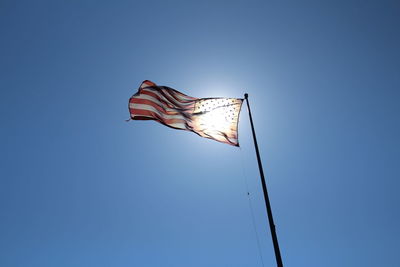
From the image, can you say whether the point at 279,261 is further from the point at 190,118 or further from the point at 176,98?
the point at 176,98

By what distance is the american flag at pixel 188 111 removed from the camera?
1203cm

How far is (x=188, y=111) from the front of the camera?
13.0m

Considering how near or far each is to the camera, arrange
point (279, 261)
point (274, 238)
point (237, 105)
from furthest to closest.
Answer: point (237, 105) < point (274, 238) < point (279, 261)

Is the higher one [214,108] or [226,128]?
[214,108]

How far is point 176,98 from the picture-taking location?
43.6ft

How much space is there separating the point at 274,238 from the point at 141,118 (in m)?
7.23

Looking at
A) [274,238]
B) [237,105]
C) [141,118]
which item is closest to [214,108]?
[237,105]

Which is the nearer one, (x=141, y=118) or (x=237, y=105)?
(x=141, y=118)

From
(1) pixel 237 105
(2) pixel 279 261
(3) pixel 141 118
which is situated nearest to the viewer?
(2) pixel 279 261

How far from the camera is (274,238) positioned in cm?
750

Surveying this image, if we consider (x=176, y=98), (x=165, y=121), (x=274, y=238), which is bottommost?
(x=274, y=238)

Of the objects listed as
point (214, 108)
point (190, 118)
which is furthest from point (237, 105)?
point (190, 118)

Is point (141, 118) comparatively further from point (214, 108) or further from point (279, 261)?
point (279, 261)

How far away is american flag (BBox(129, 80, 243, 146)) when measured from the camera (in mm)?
12031
